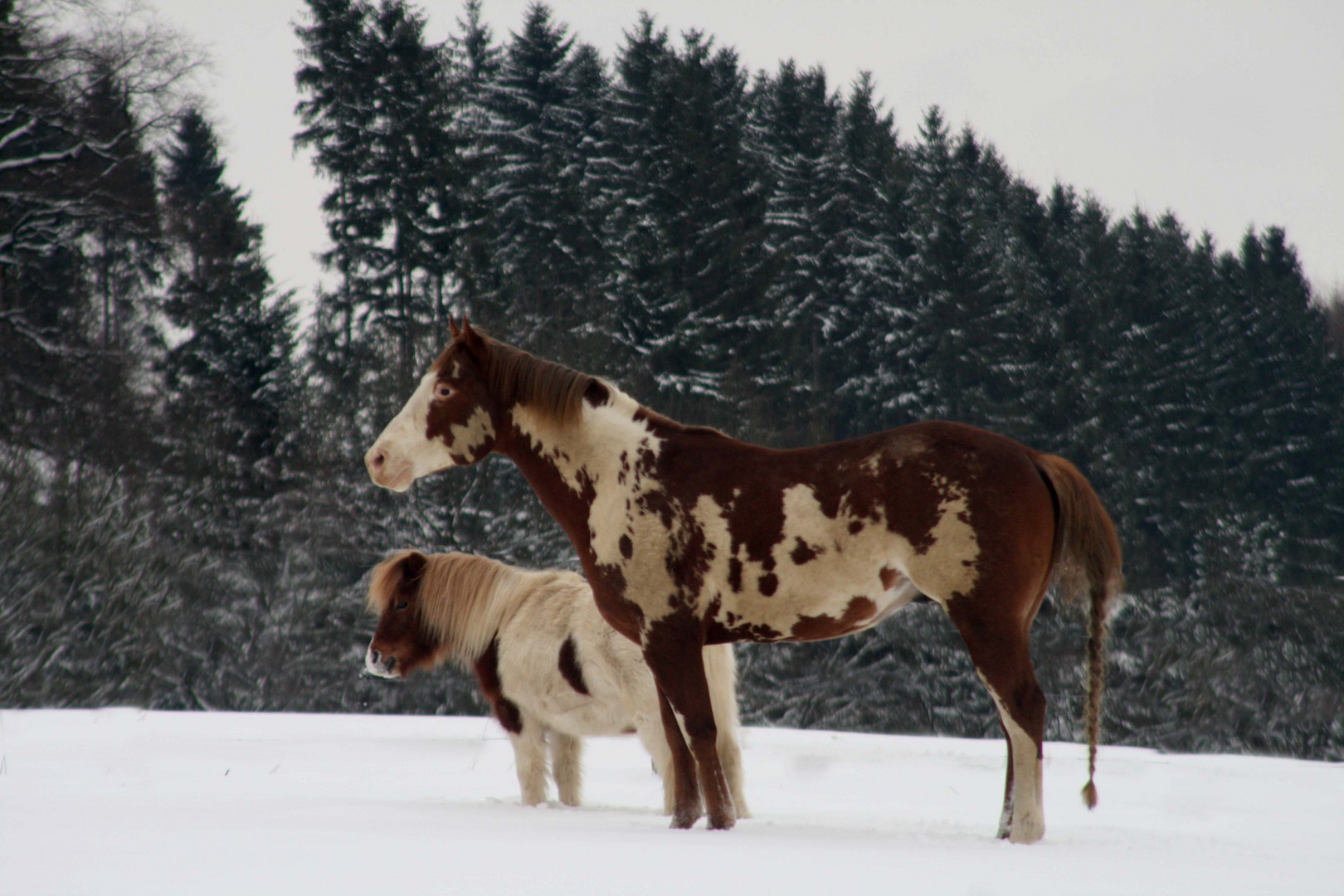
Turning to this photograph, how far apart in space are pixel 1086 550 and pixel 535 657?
3419 mm

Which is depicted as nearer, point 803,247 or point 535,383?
point 535,383

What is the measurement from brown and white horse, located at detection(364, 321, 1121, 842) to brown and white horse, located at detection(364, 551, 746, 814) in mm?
1375

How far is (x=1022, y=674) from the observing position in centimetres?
471

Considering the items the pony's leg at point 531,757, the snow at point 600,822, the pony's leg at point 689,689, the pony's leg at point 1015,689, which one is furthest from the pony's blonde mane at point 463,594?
the pony's leg at point 1015,689

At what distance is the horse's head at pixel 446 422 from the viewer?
5391 mm

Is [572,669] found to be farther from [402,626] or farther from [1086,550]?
[1086,550]

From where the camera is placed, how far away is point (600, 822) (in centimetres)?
496

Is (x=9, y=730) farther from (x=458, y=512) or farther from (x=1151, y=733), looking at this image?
(x=1151, y=733)

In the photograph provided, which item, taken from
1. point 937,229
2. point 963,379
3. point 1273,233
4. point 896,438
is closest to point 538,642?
point 896,438

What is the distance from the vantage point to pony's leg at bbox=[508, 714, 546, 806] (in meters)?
6.95

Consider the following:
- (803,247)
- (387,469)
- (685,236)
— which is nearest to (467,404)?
(387,469)

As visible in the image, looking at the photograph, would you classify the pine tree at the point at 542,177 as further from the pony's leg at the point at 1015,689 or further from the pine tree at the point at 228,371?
the pony's leg at the point at 1015,689

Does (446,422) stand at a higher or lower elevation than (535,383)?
lower

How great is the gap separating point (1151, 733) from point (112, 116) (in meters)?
21.5
